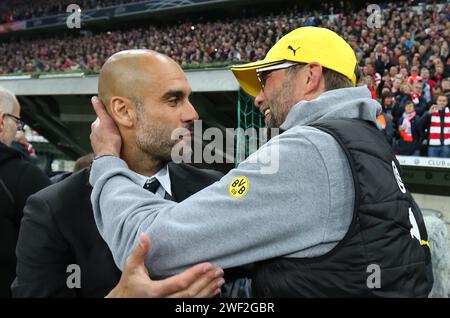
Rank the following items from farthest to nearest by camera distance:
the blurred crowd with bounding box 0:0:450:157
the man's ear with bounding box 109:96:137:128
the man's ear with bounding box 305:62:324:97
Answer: the blurred crowd with bounding box 0:0:450:157 < the man's ear with bounding box 109:96:137:128 < the man's ear with bounding box 305:62:324:97

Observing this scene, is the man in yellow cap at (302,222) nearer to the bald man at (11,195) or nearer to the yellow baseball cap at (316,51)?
the yellow baseball cap at (316,51)

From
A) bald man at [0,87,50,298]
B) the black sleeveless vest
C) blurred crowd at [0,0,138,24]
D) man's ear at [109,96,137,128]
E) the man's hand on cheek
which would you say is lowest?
bald man at [0,87,50,298]

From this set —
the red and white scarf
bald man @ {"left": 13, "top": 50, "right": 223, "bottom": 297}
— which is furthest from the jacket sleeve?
the red and white scarf

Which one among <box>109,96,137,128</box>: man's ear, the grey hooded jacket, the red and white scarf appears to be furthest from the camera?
the red and white scarf

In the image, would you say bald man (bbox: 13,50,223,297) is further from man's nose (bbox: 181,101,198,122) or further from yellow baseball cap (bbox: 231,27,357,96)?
yellow baseball cap (bbox: 231,27,357,96)

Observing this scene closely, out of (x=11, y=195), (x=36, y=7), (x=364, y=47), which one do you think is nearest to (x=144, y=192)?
(x=11, y=195)

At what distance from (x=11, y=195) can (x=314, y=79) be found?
1696 mm

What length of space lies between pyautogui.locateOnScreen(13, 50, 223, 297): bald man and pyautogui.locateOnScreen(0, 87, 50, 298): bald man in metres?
0.96

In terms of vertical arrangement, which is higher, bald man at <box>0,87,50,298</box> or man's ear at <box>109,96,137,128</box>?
man's ear at <box>109,96,137,128</box>

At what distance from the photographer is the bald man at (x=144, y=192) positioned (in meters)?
1.19

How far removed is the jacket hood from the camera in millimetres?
1354

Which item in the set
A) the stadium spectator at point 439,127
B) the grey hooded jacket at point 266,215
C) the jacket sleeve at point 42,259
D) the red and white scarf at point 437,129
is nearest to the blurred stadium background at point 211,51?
the stadium spectator at point 439,127

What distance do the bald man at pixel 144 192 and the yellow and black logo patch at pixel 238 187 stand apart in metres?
0.20

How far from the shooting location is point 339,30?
13695mm
